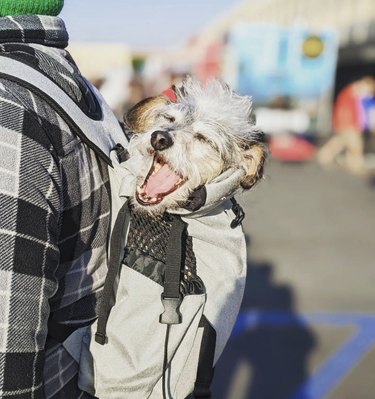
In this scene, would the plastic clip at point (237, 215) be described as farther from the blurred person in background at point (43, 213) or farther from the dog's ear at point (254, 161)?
the blurred person in background at point (43, 213)

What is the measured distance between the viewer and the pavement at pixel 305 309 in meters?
4.11

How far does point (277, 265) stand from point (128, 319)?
5184 millimetres

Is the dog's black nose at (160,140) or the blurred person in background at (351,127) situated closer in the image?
the dog's black nose at (160,140)

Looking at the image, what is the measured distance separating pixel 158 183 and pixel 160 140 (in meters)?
0.09

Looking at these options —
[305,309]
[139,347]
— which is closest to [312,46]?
[305,309]

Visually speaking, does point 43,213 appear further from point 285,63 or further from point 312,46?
point 312,46

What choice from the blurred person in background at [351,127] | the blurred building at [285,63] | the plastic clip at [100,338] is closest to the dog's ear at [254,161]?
the plastic clip at [100,338]

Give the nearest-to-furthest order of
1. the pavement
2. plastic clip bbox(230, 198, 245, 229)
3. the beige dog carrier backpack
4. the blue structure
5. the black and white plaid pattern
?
the black and white plaid pattern < the beige dog carrier backpack < plastic clip bbox(230, 198, 245, 229) < the pavement < the blue structure

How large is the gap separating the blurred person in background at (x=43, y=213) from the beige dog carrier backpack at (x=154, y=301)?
4 cm

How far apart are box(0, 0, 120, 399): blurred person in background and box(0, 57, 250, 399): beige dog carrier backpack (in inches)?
1.6

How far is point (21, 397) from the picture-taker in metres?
1.14

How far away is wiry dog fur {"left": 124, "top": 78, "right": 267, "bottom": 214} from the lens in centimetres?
143

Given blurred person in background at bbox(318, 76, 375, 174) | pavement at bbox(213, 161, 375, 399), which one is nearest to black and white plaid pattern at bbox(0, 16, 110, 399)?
pavement at bbox(213, 161, 375, 399)

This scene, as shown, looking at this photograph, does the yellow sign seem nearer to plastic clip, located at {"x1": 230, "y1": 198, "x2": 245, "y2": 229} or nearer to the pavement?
the pavement
